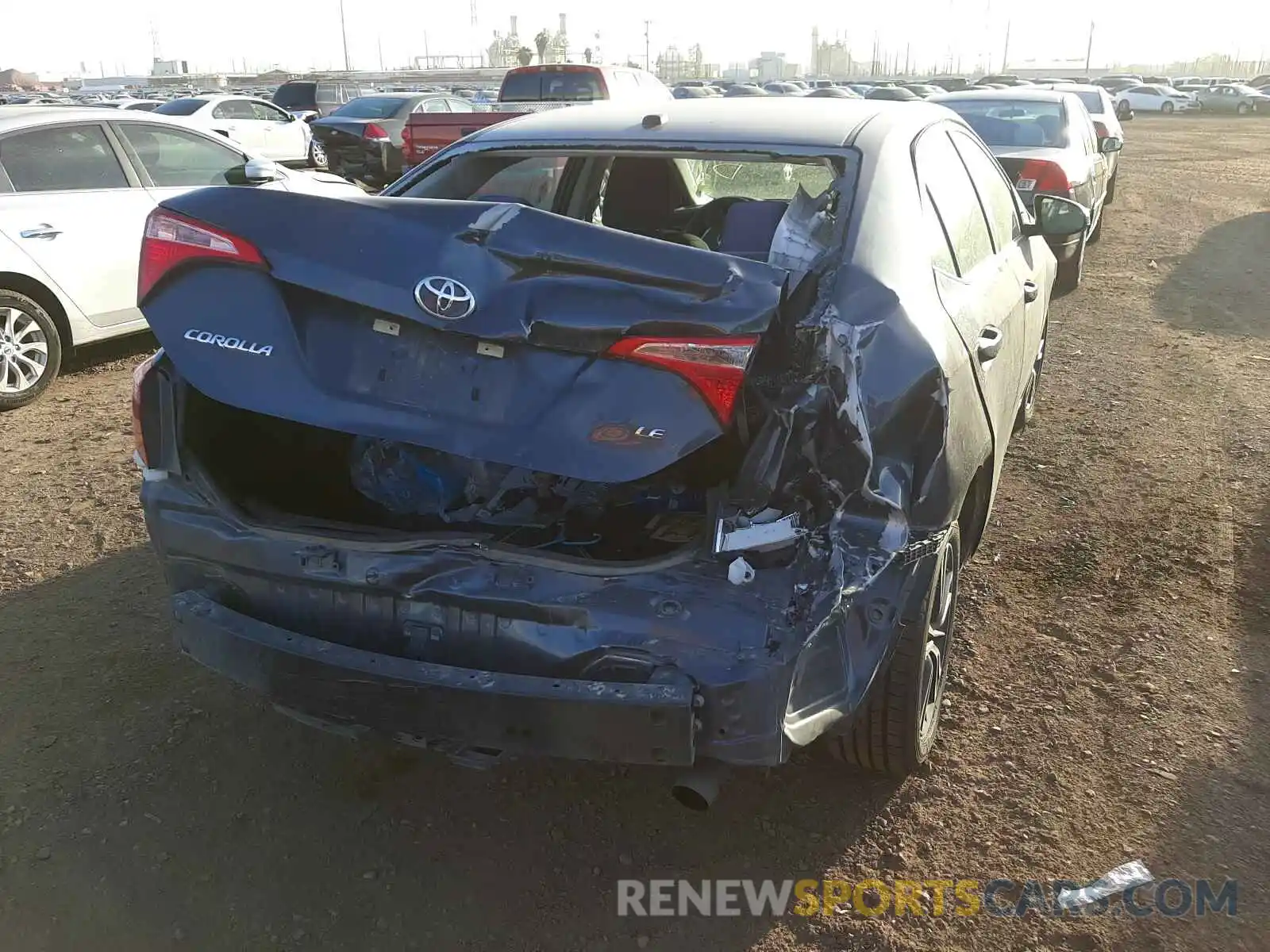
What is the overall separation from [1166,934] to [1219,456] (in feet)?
11.7

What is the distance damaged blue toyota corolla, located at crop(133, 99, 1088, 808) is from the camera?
2.14 m

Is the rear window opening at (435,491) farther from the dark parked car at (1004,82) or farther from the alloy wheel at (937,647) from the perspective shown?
the dark parked car at (1004,82)

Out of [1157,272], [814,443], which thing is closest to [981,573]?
[814,443]

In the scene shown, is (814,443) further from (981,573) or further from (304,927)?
(981,573)

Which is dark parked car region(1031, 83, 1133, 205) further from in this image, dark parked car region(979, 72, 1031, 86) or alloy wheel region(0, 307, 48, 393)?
dark parked car region(979, 72, 1031, 86)

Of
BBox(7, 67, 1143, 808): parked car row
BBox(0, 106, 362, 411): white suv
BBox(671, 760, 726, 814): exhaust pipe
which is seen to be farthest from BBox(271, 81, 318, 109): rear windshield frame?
BBox(671, 760, 726, 814): exhaust pipe

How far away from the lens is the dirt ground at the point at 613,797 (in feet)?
7.77

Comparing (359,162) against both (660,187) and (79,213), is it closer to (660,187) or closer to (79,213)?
(79,213)

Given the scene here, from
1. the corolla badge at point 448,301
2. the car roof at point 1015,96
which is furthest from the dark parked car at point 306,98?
the corolla badge at point 448,301

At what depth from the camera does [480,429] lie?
7.34 ft

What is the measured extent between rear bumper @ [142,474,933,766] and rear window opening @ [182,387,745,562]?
141mm

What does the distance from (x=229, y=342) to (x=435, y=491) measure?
28.7 inches

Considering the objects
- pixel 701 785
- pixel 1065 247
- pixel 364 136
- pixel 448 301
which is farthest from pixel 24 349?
pixel 364 136

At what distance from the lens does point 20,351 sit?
5.91 metres
